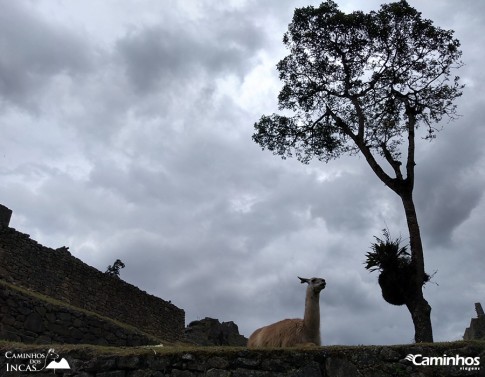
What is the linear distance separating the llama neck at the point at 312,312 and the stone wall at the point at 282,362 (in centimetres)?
294

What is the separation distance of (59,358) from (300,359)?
3.05 meters

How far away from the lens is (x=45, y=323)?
11.5 meters

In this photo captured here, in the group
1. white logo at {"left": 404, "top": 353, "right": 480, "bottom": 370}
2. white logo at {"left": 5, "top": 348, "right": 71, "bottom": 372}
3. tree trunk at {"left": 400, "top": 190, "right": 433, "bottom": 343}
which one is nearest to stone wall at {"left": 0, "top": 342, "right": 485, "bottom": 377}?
white logo at {"left": 404, "top": 353, "right": 480, "bottom": 370}

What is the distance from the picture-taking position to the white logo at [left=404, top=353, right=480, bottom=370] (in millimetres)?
5719

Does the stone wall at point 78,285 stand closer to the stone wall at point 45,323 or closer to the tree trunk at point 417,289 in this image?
the stone wall at point 45,323

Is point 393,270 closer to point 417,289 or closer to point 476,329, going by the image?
point 417,289

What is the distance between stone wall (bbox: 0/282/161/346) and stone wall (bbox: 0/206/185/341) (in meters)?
2.64

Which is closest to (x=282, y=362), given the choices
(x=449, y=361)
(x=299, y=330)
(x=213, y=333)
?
(x=449, y=361)

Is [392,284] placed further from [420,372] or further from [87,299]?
[87,299]

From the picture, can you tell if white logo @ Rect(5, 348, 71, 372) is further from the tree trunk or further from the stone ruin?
the stone ruin

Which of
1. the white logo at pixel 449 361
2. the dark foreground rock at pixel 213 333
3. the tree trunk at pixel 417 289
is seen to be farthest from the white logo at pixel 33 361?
the dark foreground rock at pixel 213 333

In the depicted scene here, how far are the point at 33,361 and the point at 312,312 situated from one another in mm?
4702

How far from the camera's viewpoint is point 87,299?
16453 mm

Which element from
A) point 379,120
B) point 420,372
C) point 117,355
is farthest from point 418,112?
point 117,355
